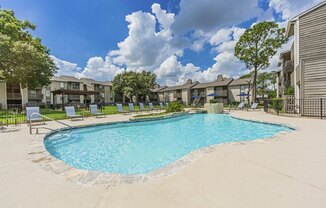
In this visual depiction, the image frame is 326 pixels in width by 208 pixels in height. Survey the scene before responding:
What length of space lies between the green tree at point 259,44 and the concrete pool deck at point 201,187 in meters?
22.8

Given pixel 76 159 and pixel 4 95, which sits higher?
pixel 4 95

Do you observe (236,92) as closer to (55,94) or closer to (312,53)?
(312,53)

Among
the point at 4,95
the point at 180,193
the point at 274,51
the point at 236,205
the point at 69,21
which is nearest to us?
the point at 236,205

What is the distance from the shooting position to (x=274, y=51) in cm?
2184

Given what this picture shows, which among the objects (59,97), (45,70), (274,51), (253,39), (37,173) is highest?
(253,39)

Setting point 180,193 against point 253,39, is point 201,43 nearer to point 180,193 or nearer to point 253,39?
point 253,39

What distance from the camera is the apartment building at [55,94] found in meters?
26.8

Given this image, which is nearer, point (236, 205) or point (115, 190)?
point (236, 205)

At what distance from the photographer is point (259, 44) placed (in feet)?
73.9

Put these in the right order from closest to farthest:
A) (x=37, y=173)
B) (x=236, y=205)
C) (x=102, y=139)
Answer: (x=236, y=205)
(x=37, y=173)
(x=102, y=139)

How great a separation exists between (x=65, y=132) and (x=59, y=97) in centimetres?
3726

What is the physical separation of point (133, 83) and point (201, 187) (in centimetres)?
3525

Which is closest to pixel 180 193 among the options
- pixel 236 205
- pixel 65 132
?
pixel 236 205

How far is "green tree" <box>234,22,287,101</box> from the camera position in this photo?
2166 cm
